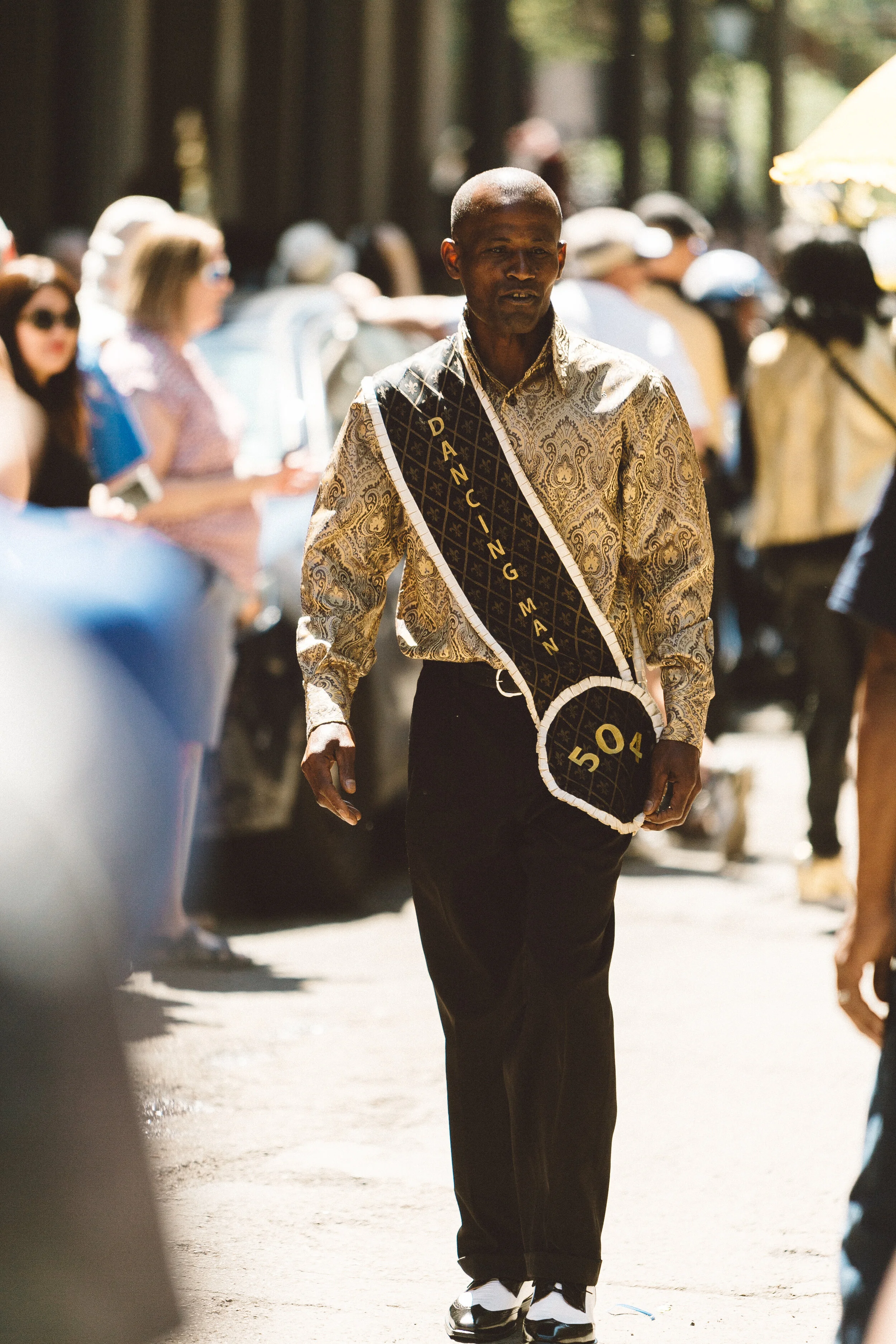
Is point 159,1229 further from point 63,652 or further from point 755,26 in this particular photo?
point 755,26

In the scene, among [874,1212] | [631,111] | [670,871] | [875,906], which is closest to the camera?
[874,1212]

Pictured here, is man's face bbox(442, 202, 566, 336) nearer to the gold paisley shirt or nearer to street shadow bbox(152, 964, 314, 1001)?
the gold paisley shirt

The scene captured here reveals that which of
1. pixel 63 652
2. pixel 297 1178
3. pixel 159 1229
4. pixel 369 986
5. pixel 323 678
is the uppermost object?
pixel 63 652

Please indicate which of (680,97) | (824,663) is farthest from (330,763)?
(680,97)

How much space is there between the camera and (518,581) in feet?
11.4

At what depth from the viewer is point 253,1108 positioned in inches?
200

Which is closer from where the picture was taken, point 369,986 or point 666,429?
point 666,429

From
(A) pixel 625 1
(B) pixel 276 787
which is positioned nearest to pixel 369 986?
(B) pixel 276 787

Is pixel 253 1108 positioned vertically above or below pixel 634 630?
below

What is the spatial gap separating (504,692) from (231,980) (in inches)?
121

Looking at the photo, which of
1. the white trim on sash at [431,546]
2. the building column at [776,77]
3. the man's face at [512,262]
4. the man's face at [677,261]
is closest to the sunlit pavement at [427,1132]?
the white trim on sash at [431,546]

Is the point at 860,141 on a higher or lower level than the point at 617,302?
higher

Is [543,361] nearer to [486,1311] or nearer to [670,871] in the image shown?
[486,1311]

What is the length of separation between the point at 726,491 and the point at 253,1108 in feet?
20.1
